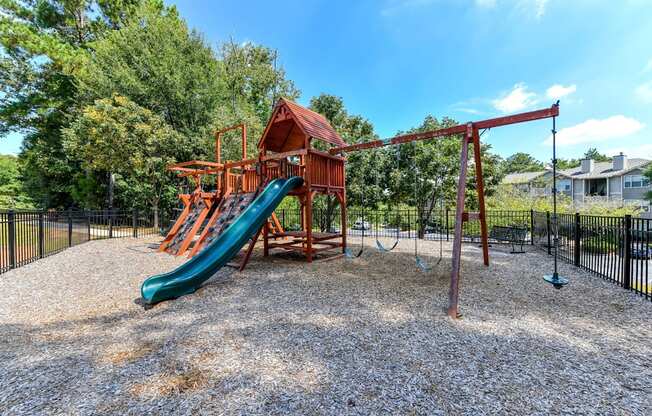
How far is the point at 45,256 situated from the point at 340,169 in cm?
925

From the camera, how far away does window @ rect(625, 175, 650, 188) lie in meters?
26.0

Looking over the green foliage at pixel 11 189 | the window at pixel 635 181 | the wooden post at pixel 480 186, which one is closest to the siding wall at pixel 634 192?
the window at pixel 635 181

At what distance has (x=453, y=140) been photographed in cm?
1589

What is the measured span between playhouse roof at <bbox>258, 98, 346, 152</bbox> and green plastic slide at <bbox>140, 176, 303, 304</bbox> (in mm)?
1562

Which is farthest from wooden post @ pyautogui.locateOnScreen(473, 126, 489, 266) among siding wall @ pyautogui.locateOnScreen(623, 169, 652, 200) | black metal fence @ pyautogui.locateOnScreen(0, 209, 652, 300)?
siding wall @ pyautogui.locateOnScreen(623, 169, 652, 200)

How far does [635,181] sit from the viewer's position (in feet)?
88.1

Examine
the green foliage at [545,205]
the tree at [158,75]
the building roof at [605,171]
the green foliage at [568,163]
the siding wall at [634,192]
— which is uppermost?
the green foliage at [568,163]

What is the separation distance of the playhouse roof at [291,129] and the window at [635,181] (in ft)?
109

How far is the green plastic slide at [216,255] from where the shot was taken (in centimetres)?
483

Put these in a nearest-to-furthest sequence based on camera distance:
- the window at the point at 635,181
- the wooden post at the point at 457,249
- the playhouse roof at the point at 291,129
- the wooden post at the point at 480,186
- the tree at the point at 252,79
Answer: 1. the wooden post at the point at 457,249
2. the wooden post at the point at 480,186
3. the playhouse roof at the point at 291,129
4. the tree at the point at 252,79
5. the window at the point at 635,181

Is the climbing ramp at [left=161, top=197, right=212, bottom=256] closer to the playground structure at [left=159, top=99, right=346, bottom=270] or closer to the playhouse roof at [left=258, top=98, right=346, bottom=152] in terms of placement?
→ the playground structure at [left=159, top=99, right=346, bottom=270]

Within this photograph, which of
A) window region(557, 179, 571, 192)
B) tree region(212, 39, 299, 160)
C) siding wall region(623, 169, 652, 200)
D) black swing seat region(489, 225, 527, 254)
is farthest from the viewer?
window region(557, 179, 571, 192)

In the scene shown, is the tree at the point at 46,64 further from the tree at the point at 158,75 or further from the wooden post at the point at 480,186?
the wooden post at the point at 480,186

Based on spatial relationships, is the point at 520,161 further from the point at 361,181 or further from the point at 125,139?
the point at 125,139
